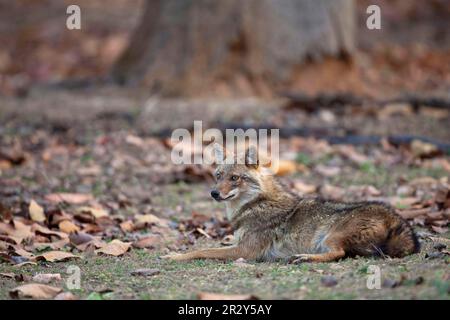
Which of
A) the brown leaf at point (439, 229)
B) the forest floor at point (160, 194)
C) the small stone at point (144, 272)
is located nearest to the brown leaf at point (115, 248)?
the forest floor at point (160, 194)

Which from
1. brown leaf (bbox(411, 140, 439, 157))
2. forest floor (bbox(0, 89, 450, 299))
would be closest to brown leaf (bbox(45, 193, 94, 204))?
forest floor (bbox(0, 89, 450, 299))

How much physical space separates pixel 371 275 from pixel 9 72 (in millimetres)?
21591

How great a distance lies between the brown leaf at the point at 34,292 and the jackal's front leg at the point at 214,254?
1614mm

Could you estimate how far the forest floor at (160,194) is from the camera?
6.33 meters

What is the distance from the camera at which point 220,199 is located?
802 cm

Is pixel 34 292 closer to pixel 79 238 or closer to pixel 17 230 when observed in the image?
pixel 79 238

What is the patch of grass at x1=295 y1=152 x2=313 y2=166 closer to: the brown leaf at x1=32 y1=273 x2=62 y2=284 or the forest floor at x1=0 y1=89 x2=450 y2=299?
the forest floor at x1=0 y1=89 x2=450 y2=299

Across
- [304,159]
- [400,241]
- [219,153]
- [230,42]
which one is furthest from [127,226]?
[230,42]

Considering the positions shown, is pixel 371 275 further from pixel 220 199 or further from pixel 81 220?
pixel 81 220

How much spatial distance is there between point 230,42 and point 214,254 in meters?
9.91

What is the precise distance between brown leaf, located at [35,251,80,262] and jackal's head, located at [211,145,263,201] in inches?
63.7

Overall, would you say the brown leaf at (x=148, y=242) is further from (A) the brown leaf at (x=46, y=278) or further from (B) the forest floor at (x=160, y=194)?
(A) the brown leaf at (x=46, y=278)

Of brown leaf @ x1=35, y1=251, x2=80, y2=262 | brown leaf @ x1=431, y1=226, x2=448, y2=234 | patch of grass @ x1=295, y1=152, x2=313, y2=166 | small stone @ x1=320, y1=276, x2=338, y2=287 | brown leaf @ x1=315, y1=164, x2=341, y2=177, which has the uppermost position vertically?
patch of grass @ x1=295, y1=152, x2=313, y2=166

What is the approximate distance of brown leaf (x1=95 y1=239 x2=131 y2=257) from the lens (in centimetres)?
776
